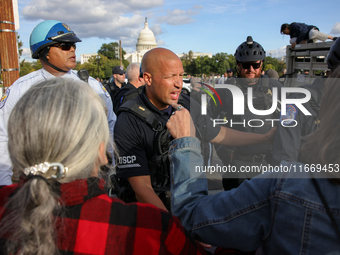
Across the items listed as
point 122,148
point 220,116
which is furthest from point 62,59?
point 220,116

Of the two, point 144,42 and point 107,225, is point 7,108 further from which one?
point 144,42

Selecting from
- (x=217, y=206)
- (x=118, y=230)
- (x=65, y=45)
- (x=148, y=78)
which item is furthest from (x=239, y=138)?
(x=65, y=45)

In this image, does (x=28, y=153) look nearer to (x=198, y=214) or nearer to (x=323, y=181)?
(x=198, y=214)

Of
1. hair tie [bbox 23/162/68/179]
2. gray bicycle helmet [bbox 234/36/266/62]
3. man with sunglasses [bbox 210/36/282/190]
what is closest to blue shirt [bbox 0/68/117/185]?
hair tie [bbox 23/162/68/179]

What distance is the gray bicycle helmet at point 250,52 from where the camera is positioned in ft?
11.9

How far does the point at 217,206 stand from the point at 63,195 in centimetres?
69

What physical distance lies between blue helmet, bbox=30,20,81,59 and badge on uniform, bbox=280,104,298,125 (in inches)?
97.0

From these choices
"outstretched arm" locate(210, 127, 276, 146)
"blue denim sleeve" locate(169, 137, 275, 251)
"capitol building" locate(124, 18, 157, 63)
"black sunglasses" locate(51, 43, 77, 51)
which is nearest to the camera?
"blue denim sleeve" locate(169, 137, 275, 251)

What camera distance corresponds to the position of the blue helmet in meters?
3.01

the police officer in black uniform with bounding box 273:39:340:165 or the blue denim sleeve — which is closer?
the blue denim sleeve

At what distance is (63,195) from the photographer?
1.10 metres

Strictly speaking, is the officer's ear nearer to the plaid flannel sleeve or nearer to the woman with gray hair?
the woman with gray hair

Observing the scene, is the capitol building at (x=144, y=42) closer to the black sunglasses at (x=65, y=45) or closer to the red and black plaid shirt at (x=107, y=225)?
the black sunglasses at (x=65, y=45)

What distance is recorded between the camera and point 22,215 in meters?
1.03
